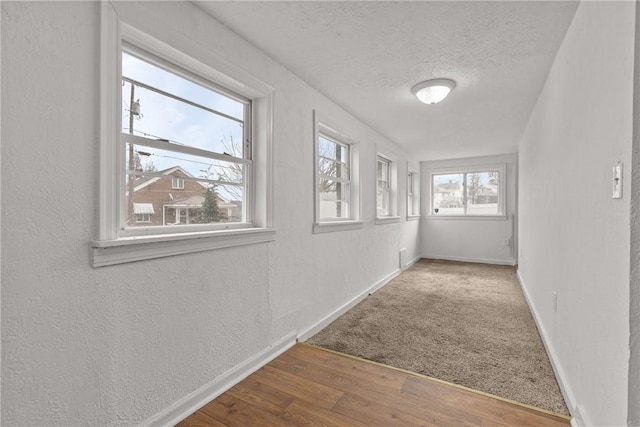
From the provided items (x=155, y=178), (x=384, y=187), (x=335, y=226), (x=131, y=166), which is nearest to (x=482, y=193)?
(x=384, y=187)

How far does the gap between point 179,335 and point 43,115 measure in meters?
1.14

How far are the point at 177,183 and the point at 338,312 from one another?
6.78 feet

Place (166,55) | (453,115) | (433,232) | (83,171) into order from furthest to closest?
(433,232) < (453,115) < (166,55) < (83,171)

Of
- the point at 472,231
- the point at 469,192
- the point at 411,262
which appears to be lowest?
the point at 411,262

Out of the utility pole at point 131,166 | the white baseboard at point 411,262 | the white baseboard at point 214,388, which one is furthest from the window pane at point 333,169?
the white baseboard at point 411,262

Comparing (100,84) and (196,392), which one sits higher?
(100,84)

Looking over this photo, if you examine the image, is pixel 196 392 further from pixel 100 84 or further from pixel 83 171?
pixel 100 84

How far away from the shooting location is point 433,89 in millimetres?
2488

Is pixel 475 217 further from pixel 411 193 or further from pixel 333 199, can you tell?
pixel 333 199

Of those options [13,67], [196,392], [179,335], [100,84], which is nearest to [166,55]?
[100,84]

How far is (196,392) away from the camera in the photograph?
5.37ft

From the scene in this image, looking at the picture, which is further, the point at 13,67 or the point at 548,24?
the point at 548,24

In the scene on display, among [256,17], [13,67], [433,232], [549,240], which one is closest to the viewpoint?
[13,67]

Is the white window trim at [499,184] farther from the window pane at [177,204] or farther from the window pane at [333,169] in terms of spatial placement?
the window pane at [177,204]
